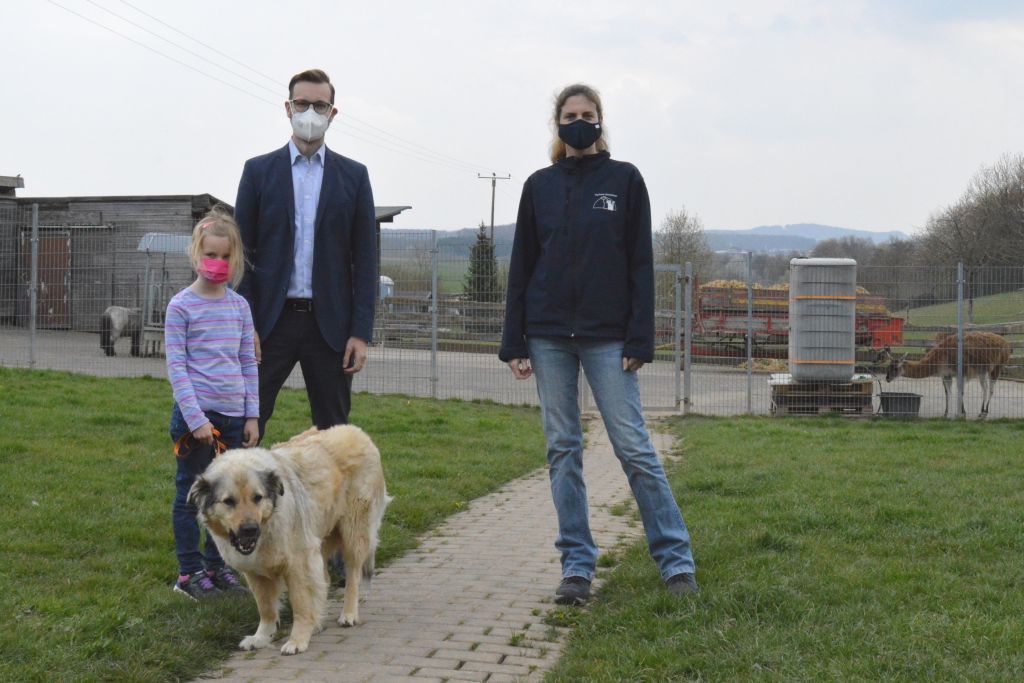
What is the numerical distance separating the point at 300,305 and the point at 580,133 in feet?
5.03

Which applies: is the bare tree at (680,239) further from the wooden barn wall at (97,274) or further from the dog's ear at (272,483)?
the dog's ear at (272,483)

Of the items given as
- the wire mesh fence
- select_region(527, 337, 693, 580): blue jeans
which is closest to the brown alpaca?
the wire mesh fence

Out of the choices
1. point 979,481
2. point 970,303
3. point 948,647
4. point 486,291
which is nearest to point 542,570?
point 948,647

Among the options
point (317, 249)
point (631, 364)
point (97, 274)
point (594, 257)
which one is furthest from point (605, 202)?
point (97, 274)

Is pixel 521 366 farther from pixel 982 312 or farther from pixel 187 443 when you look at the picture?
pixel 982 312

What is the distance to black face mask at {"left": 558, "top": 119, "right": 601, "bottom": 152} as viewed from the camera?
16.4ft

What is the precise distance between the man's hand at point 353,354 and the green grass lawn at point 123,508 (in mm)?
1190

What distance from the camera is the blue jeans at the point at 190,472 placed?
4.96m

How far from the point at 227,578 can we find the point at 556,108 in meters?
2.73

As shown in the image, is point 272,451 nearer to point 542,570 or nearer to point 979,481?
point 542,570

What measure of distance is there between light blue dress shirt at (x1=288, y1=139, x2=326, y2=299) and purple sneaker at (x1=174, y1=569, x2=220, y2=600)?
1.37m

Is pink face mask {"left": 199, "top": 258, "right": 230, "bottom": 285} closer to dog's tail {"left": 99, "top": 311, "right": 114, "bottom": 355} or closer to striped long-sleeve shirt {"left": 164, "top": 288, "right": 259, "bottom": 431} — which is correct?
striped long-sleeve shirt {"left": 164, "top": 288, "right": 259, "bottom": 431}

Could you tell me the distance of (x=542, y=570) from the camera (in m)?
5.83

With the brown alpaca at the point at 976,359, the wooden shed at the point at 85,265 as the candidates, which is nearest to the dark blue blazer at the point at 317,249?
the brown alpaca at the point at 976,359
